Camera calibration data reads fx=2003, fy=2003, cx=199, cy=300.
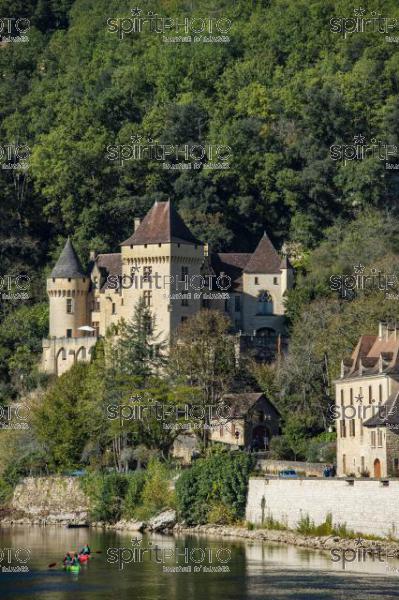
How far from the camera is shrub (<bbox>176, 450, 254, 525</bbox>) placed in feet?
294

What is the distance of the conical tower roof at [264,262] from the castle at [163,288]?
0.06m

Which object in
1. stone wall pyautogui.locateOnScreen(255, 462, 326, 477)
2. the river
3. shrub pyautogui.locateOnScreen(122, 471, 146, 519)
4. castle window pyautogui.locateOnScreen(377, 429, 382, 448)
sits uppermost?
castle window pyautogui.locateOnScreen(377, 429, 382, 448)

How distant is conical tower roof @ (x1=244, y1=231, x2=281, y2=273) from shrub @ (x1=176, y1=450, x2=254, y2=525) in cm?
3213

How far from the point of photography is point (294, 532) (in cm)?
8388

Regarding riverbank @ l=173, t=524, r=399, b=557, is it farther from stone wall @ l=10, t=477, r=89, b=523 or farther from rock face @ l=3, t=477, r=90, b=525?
stone wall @ l=10, t=477, r=89, b=523

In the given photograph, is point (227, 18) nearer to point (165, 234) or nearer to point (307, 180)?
point (307, 180)

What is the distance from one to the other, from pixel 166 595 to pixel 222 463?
842 inches

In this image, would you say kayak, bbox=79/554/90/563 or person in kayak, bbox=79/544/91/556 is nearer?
kayak, bbox=79/554/90/563

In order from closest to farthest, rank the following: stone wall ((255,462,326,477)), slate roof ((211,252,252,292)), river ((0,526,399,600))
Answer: river ((0,526,399,600)), stone wall ((255,462,326,477)), slate roof ((211,252,252,292))

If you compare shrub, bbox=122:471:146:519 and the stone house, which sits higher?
the stone house

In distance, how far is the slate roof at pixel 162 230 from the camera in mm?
119312

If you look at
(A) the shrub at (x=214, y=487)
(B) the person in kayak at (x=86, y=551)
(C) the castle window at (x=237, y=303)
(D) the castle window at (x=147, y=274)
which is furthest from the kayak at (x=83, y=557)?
(C) the castle window at (x=237, y=303)

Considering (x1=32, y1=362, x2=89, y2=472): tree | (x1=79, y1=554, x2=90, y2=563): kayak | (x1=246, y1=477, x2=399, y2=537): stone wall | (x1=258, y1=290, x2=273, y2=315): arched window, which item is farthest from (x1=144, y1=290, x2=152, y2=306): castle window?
(x1=79, y1=554, x2=90, y2=563): kayak

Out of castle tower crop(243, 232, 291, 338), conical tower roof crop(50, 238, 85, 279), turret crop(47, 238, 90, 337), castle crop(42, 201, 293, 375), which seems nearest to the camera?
castle crop(42, 201, 293, 375)
